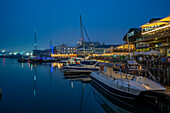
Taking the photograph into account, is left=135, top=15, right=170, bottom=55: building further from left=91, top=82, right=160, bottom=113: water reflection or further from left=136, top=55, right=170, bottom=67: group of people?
left=91, top=82, right=160, bottom=113: water reflection

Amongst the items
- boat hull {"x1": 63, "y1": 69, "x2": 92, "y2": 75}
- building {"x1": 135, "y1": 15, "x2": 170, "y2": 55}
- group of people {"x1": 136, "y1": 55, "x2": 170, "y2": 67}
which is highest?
building {"x1": 135, "y1": 15, "x2": 170, "y2": 55}

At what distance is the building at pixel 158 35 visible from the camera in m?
33.8

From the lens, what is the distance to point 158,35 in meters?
35.3

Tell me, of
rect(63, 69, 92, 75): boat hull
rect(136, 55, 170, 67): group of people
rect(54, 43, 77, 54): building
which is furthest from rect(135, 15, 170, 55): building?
rect(54, 43, 77, 54): building

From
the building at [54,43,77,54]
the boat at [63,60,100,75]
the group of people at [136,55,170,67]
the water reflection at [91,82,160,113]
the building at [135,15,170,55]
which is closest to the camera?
the water reflection at [91,82,160,113]

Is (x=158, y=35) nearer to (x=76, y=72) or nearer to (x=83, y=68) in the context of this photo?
(x=83, y=68)

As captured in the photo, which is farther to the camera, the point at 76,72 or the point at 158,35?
the point at 76,72

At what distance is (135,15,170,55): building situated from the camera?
33.8 metres

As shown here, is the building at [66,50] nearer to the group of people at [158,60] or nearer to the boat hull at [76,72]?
the boat hull at [76,72]

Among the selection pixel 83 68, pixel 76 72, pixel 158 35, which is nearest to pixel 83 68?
pixel 83 68

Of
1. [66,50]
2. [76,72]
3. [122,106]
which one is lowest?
[122,106]

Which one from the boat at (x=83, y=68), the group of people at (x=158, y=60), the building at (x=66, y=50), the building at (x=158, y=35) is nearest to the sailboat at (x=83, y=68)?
the boat at (x=83, y=68)

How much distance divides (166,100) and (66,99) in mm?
10928

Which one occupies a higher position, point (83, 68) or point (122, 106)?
point (83, 68)
